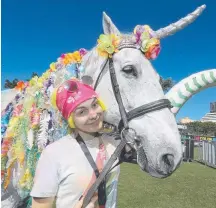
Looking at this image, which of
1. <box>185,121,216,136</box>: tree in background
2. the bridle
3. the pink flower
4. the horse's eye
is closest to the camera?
the bridle

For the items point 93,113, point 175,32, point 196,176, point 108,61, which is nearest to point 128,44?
point 108,61

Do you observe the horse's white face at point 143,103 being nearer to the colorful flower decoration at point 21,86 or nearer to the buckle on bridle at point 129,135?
the buckle on bridle at point 129,135

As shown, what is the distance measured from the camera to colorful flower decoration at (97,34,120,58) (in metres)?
2.61

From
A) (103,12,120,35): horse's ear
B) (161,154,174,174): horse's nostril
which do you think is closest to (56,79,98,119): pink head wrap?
(161,154,174,174): horse's nostril

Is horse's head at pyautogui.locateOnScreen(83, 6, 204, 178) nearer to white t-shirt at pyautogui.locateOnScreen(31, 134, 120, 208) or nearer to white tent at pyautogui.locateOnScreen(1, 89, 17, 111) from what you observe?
white t-shirt at pyautogui.locateOnScreen(31, 134, 120, 208)

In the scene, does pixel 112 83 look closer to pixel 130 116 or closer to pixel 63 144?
pixel 130 116

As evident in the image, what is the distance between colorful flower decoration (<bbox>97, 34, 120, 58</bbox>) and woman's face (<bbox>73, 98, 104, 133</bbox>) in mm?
538

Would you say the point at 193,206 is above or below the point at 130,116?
below

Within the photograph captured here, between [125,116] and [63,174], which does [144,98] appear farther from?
[63,174]

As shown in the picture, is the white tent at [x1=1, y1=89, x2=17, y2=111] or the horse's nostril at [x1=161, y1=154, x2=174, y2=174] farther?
the white tent at [x1=1, y1=89, x2=17, y2=111]

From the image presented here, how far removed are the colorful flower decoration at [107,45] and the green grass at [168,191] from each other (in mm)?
5289

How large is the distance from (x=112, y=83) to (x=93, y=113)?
45 cm

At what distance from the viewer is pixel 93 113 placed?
2211 mm

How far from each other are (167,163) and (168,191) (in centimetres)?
726
